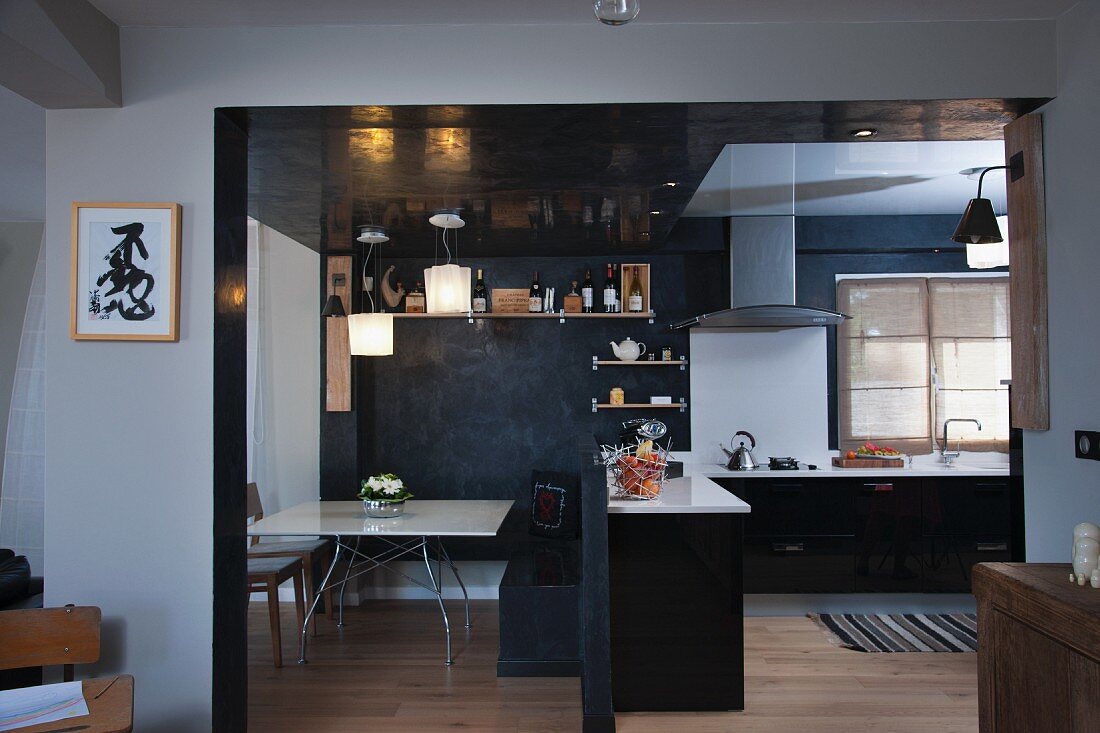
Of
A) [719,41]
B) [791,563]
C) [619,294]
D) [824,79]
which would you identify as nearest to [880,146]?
[824,79]

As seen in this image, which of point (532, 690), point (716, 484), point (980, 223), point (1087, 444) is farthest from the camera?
point (716, 484)

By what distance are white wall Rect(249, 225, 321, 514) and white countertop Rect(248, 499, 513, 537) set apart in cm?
68

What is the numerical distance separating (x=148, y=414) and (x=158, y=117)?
106 centimetres

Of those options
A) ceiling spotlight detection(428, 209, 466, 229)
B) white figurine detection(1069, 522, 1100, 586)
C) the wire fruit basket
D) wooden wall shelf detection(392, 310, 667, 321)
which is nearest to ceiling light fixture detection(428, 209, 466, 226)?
ceiling spotlight detection(428, 209, 466, 229)

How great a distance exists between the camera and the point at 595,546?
10.6ft

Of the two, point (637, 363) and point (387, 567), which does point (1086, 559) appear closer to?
point (637, 363)

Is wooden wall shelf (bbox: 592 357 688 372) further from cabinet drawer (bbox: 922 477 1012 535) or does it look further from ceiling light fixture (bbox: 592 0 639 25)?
ceiling light fixture (bbox: 592 0 639 25)

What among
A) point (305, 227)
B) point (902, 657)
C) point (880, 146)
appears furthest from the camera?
point (305, 227)

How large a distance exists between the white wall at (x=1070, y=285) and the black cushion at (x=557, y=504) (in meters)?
2.62

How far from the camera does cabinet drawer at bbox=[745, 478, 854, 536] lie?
477 centimetres

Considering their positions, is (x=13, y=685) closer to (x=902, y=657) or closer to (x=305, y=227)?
(x=305, y=227)

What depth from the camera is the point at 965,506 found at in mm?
4723

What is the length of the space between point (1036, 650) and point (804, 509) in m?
2.93

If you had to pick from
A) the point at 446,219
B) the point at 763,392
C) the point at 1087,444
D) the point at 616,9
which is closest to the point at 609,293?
the point at 763,392
